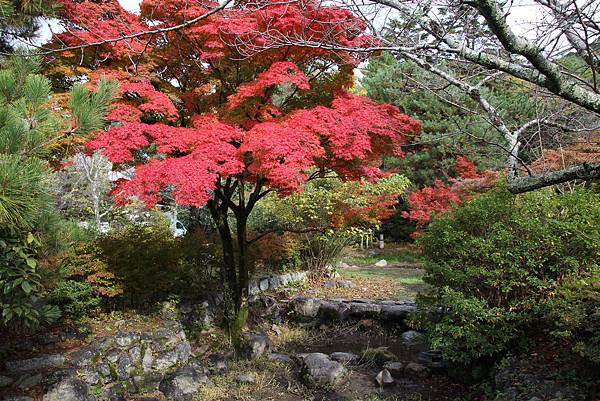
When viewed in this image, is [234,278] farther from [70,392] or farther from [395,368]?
[70,392]

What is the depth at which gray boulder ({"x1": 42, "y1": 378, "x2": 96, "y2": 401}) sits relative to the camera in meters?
3.98

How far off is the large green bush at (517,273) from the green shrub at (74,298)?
12.2ft

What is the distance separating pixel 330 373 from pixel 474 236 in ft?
7.21

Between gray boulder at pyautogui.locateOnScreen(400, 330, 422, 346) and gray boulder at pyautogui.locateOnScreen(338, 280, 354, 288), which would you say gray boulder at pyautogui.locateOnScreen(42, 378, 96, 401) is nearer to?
gray boulder at pyautogui.locateOnScreen(400, 330, 422, 346)

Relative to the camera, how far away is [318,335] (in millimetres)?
7023

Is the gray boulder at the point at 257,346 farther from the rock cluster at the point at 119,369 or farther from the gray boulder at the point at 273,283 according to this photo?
the gray boulder at the point at 273,283

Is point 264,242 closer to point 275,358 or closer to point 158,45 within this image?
point 275,358

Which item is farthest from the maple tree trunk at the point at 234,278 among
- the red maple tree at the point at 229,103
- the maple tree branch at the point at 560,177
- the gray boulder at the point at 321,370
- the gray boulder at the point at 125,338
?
the maple tree branch at the point at 560,177

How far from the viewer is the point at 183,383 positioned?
4.75 meters

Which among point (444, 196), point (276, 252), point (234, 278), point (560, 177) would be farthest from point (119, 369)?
point (444, 196)

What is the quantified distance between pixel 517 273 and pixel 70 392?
4.28m

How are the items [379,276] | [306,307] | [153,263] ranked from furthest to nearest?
[379,276] < [306,307] < [153,263]

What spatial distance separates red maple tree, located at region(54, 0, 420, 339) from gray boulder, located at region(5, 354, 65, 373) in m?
1.65

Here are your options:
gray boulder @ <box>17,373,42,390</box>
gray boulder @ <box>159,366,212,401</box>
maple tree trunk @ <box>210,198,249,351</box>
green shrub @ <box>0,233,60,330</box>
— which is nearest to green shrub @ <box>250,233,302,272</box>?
maple tree trunk @ <box>210,198,249,351</box>
